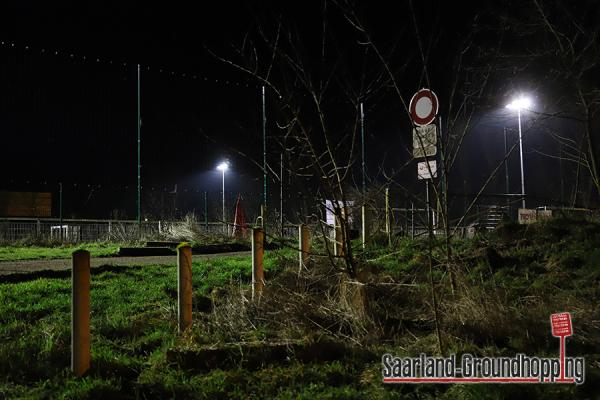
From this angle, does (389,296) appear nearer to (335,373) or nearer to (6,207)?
(335,373)

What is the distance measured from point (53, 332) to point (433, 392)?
11.3 feet

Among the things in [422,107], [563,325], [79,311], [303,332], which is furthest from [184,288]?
[422,107]

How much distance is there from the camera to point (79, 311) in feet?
12.6

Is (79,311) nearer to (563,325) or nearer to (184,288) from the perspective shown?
(184,288)

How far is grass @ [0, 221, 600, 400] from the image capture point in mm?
3602

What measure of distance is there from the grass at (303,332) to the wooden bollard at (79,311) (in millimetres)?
134

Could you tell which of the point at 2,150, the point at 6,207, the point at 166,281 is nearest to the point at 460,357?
the point at 166,281

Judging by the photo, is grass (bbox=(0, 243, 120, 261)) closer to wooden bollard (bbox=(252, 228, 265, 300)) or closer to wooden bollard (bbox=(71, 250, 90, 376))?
wooden bollard (bbox=(252, 228, 265, 300))

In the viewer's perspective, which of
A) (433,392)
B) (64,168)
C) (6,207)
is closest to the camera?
(433,392)

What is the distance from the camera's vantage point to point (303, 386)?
364 centimetres

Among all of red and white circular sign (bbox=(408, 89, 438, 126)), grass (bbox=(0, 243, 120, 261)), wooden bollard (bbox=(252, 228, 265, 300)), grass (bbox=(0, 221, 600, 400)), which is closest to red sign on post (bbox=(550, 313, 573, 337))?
grass (bbox=(0, 221, 600, 400))

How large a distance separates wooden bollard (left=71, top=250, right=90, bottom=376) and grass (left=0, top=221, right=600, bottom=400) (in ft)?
0.44

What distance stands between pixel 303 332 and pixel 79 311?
74.7 inches

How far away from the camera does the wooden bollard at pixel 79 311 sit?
3.82 m
